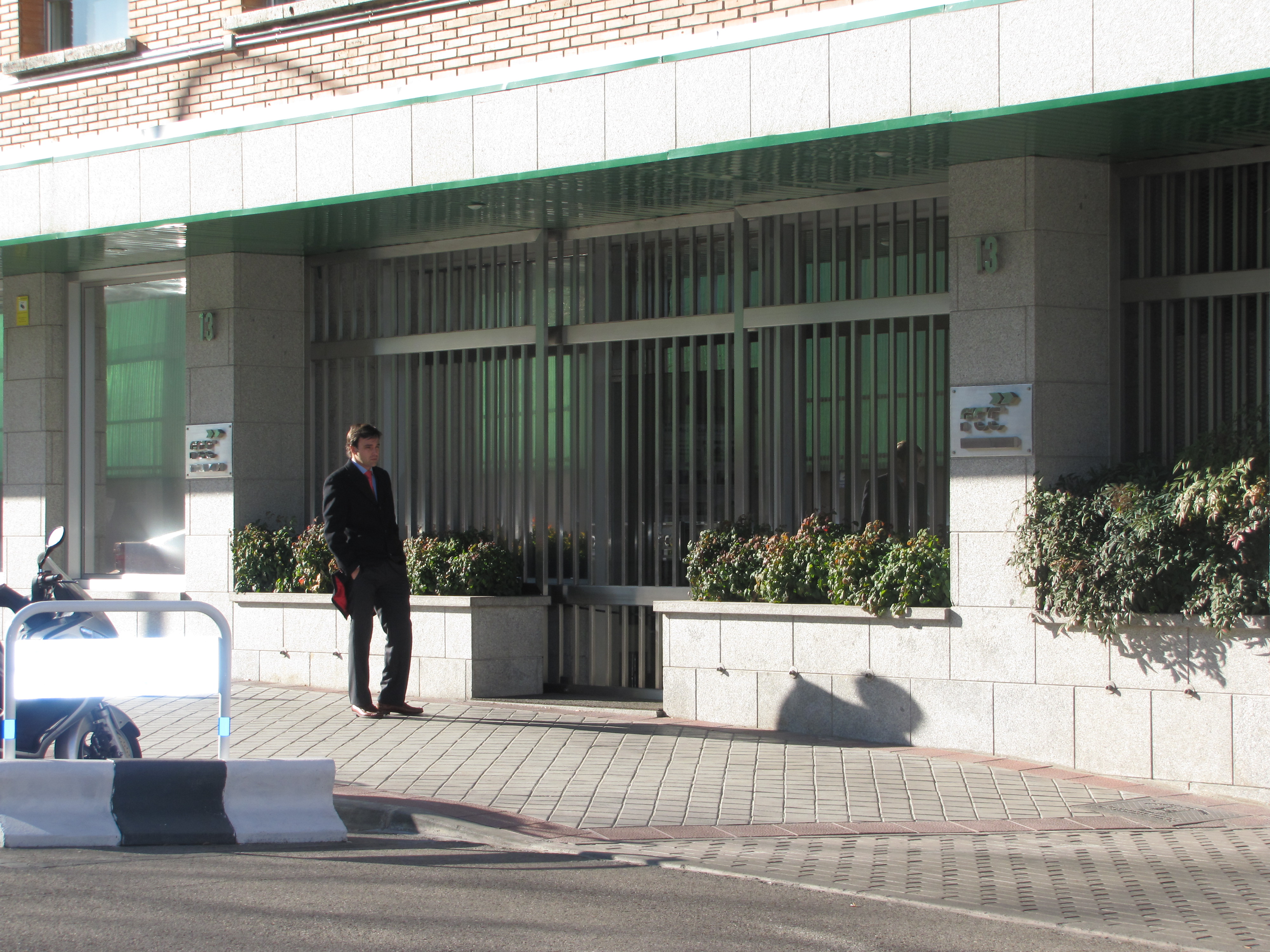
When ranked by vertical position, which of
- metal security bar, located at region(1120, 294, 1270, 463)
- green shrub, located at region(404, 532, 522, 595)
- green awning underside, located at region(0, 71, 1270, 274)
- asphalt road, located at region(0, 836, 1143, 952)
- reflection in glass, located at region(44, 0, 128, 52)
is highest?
reflection in glass, located at region(44, 0, 128, 52)

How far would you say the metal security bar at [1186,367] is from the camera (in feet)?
30.3

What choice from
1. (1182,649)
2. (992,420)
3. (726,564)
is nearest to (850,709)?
(726,564)

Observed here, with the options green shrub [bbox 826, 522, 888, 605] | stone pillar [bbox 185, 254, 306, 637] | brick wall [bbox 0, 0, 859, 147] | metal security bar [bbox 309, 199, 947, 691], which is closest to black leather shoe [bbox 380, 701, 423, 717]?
metal security bar [bbox 309, 199, 947, 691]

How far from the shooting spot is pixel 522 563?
39.3 feet

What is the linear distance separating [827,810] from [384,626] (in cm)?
397

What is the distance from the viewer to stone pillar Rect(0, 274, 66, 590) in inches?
554

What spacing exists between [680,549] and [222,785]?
193 inches

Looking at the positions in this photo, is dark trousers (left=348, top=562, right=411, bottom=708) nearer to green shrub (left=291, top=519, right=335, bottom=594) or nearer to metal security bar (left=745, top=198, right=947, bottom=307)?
green shrub (left=291, top=519, right=335, bottom=594)

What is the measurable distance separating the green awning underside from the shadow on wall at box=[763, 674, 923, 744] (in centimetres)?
310

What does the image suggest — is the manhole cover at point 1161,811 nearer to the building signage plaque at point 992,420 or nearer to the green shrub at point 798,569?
the building signage plaque at point 992,420

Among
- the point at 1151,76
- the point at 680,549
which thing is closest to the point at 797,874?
the point at 1151,76

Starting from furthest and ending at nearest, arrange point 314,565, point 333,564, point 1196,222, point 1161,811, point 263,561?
point 263,561 < point 314,565 < point 333,564 < point 1196,222 < point 1161,811

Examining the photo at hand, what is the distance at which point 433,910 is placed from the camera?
18.7 feet

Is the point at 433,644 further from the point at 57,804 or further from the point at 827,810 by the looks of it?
the point at 57,804
